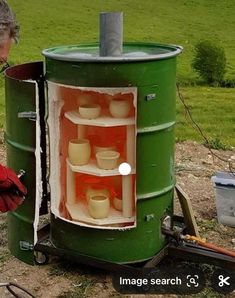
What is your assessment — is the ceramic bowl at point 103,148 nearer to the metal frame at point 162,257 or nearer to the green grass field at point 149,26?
the metal frame at point 162,257

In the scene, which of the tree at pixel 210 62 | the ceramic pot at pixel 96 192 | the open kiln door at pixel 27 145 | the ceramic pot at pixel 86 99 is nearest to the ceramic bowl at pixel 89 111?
the ceramic pot at pixel 86 99

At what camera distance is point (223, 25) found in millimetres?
23594

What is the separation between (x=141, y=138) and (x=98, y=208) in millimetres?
627

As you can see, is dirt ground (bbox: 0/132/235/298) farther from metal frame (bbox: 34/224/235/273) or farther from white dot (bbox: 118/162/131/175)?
white dot (bbox: 118/162/131/175)

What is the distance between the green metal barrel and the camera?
13.7 feet

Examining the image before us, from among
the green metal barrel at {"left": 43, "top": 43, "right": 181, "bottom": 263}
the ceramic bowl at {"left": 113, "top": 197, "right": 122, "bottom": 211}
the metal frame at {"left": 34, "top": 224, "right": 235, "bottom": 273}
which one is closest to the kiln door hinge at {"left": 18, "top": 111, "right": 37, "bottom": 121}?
the green metal barrel at {"left": 43, "top": 43, "right": 181, "bottom": 263}

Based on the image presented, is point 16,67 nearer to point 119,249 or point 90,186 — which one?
point 90,186

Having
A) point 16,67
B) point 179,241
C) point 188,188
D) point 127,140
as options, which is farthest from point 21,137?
point 188,188

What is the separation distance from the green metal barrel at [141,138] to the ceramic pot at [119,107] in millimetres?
142

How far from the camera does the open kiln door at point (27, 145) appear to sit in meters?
4.55

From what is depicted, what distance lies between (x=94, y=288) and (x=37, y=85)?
161 cm

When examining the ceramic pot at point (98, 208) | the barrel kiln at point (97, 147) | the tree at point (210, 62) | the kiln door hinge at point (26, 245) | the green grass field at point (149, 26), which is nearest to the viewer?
the barrel kiln at point (97, 147)

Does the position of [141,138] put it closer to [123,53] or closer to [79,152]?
[79,152]

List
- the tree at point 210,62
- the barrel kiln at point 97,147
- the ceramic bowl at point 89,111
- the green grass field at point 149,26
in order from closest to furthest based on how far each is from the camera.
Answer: the barrel kiln at point 97,147, the ceramic bowl at point 89,111, the tree at point 210,62, the green grass field at point 149,26
